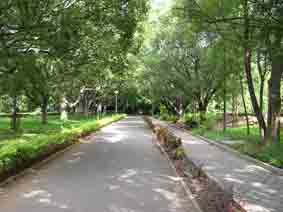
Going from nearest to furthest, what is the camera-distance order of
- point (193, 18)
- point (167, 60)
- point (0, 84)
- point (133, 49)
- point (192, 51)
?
1. point (0, 84)
2. point (193, 18)
3. point (133, 49)
4. point (192, 51)
5. point (167, 60)

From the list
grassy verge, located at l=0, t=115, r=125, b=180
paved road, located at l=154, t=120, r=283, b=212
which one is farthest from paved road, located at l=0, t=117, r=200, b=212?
paved road, located at l=154, t=120, r=283, b=212

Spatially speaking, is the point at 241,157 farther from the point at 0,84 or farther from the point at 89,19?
the point at 0,84

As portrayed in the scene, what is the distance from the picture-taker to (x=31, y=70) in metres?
10.1

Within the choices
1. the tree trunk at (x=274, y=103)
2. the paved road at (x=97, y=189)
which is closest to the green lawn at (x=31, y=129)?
the paved road at (x=97, y=189)

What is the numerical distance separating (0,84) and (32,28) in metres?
2.20

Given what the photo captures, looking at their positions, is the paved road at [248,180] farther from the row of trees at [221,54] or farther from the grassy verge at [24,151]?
the grassy verge at [24,151]

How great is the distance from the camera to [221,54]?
1870cm

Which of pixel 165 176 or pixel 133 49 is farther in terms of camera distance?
pixel 133 49

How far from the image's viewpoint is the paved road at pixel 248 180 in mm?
5938

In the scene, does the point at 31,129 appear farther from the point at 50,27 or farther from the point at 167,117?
the point at 167,117

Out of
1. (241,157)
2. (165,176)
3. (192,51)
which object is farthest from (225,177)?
(192,51)

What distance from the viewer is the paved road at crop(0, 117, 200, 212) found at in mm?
5848

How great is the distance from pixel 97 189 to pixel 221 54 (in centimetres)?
1387

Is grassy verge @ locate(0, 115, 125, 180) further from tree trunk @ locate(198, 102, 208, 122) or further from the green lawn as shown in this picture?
tree trunk @ locate(198, 102, 208, 122)
